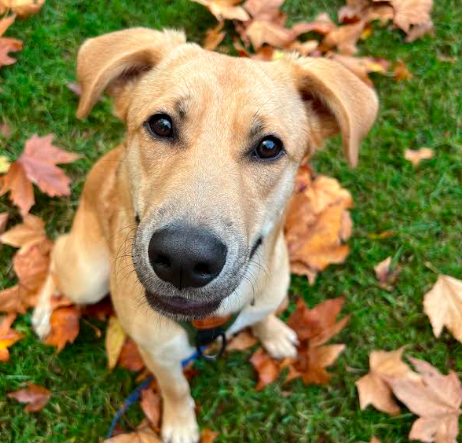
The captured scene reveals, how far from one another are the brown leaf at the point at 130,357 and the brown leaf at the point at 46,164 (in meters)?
1.24

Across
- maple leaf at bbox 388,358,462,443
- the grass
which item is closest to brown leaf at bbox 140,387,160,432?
the grass

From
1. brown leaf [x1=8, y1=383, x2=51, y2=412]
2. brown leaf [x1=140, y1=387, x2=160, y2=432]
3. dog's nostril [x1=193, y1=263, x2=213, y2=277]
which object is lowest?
brown leaf [x1=8, y1=383, x2=51, y2=412]

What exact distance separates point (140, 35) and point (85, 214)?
126cm

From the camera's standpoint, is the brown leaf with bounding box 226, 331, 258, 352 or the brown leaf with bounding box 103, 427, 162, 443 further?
the brown leaf with bounding box 226, 331, 258, 352

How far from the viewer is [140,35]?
2.85m

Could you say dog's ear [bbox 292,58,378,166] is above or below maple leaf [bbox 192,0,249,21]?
above

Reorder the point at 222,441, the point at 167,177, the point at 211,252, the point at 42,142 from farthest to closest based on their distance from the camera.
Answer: the point at 42,142 → the point at 222,441 → the point at 167,177 → the point at 211,252

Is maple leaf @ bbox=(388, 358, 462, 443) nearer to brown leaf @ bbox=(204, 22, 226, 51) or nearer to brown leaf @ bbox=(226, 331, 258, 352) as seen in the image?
brown leaf @ bbox=(226, 331, 258, 352)

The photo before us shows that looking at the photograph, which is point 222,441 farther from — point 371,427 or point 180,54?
point 180,54

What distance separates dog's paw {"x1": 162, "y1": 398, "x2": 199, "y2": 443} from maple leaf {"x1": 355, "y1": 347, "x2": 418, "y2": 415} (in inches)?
46.9

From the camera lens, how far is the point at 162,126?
2.54 m

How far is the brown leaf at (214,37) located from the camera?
4906 mm

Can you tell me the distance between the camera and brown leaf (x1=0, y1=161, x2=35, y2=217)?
4.02 metres

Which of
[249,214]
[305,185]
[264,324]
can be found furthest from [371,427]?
[249,214]
